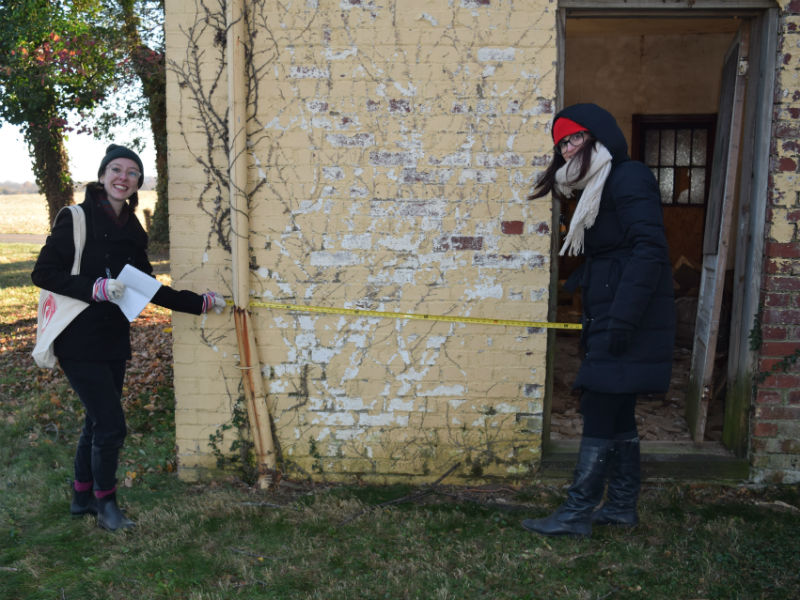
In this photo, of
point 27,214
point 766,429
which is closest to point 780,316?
point 766,429

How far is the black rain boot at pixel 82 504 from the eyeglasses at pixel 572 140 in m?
3.21

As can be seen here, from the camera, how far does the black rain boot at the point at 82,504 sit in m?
3.80

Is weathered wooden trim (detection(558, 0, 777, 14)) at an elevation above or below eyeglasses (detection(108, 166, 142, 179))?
above

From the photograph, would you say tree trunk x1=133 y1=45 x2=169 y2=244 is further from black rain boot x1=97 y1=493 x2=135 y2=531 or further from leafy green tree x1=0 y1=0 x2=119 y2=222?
black rain boot x1=97 y1=493 x2=135 y2=531

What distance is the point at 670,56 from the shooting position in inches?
334

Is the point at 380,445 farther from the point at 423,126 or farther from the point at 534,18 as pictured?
the point at 534,18

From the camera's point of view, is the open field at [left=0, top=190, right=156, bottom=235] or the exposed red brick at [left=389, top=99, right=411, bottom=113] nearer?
the exposed red brick at [left=389, top=99, right=411, bottom=113]

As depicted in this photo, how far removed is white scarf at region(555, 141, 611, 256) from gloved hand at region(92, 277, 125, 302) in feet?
7.48

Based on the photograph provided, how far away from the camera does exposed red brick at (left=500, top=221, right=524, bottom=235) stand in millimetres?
3891

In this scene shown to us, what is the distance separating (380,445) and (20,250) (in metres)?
20.2

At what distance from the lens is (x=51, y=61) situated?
827 centimetres

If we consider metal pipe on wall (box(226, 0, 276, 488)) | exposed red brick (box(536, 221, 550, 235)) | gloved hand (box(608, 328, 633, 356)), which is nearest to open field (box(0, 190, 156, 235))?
metal pipe on wall (box(226, 0, 276, 488))

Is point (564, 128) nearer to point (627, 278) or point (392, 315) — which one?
point (627, 278)

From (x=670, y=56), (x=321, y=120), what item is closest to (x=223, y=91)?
(x=321, y=120)
